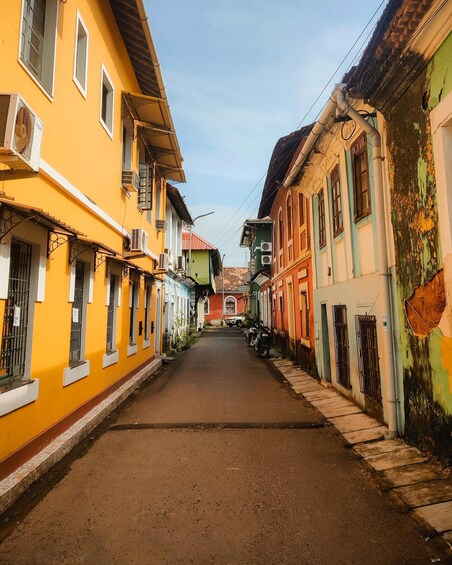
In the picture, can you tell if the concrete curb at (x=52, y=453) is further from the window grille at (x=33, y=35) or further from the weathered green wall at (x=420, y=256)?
the window grille at (x=33, y=35)

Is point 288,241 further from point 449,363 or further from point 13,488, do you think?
point 13,488

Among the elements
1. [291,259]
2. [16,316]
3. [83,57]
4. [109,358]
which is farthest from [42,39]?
[291,259]

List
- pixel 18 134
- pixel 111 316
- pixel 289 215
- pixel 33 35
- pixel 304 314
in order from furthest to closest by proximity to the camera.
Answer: pixel 289 215, pixel 304 314, pixel 111 316, pixel 33 35, pixel 18 134

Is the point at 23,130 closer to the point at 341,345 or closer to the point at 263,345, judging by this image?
the point at 341,345

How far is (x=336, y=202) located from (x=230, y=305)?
38.7 meters

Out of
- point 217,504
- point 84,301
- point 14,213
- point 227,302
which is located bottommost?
point 217,504

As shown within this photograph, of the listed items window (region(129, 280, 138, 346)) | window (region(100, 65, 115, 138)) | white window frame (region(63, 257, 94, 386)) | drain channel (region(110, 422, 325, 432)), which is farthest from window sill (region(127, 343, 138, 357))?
window (region(100, 65, 115, 138))

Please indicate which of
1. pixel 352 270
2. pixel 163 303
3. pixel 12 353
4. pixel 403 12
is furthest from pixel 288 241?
pixel 12 353

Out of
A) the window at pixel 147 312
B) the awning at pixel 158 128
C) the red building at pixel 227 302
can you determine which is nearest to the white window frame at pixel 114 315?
the window at pixel 147 312

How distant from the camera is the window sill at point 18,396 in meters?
3.64

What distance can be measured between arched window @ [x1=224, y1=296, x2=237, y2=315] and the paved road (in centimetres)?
3953

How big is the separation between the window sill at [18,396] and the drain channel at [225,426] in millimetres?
1892

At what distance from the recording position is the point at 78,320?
6.00 metres

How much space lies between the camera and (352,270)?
22.0 feet
